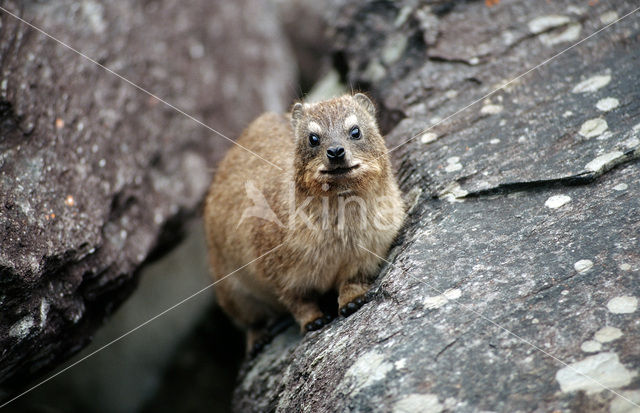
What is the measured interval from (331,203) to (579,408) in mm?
2697

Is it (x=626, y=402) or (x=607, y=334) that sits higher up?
(x=607, y=334)

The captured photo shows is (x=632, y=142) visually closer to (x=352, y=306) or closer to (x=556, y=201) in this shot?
(x=556, y=201)

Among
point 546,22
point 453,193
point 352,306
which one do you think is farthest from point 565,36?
point 352,306

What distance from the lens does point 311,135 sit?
5.43m

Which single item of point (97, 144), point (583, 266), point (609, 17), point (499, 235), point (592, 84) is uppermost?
point (97, 144)

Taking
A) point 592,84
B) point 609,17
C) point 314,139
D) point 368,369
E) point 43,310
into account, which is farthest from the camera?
point 609,17

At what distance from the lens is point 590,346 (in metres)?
3.66

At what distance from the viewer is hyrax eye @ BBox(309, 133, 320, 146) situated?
5.39m

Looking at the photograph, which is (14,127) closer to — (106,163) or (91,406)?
(106,163)

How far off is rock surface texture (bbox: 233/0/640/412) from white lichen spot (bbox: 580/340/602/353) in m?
0.01

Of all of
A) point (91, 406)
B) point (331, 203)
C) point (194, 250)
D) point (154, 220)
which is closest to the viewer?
point (331, 203)

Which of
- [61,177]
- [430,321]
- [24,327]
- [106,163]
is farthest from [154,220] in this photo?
[430,321]

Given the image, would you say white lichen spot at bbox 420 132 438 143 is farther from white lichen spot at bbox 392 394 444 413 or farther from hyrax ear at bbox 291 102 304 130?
white lichen spot at bbox 392 394 444 413

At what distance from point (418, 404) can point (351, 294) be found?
169cm
